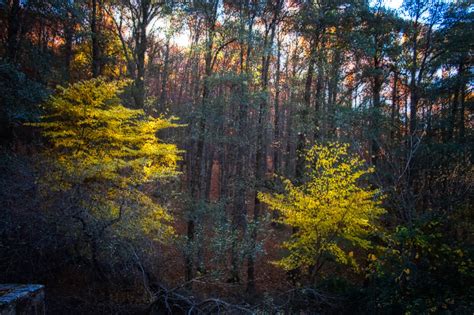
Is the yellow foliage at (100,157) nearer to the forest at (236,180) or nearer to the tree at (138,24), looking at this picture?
the forest at (236,180)

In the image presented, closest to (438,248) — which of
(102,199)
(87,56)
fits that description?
(102,199)

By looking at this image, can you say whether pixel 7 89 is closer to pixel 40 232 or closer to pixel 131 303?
pixel 40 232

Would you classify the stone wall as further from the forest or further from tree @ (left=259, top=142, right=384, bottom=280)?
tree @ (left=259, top=142, right=384, bottom=280)

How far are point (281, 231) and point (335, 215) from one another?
9707 millimetres

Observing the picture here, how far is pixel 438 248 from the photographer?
6.70 metres

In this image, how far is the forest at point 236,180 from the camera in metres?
5.99

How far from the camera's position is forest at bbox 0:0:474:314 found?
19.6 ft

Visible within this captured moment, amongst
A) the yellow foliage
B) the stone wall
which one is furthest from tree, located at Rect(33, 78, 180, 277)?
the stone wall

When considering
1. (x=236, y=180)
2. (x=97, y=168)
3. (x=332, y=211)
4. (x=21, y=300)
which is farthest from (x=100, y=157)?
(x=332, y=211)

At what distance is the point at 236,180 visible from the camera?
1178cm

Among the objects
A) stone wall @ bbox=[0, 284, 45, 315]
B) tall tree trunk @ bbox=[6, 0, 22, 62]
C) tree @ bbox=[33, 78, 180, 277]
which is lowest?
stone wall @ bbox=[0, 284, 45, 315]

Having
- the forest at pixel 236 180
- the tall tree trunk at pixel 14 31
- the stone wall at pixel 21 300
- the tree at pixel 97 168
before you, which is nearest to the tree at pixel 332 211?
the forest at pixel 236 180

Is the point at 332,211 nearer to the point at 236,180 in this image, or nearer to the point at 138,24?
the point at 236,180

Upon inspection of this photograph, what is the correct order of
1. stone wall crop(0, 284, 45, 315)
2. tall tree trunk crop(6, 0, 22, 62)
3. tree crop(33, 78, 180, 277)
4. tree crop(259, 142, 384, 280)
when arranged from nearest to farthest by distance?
stone wall crop(0, 284, 45, 315) → tree crop(33, 78, 180, 277) → tree crop(259, 142, 384, 280) → tall tree trunk crop(6, 0, 22, 62)
